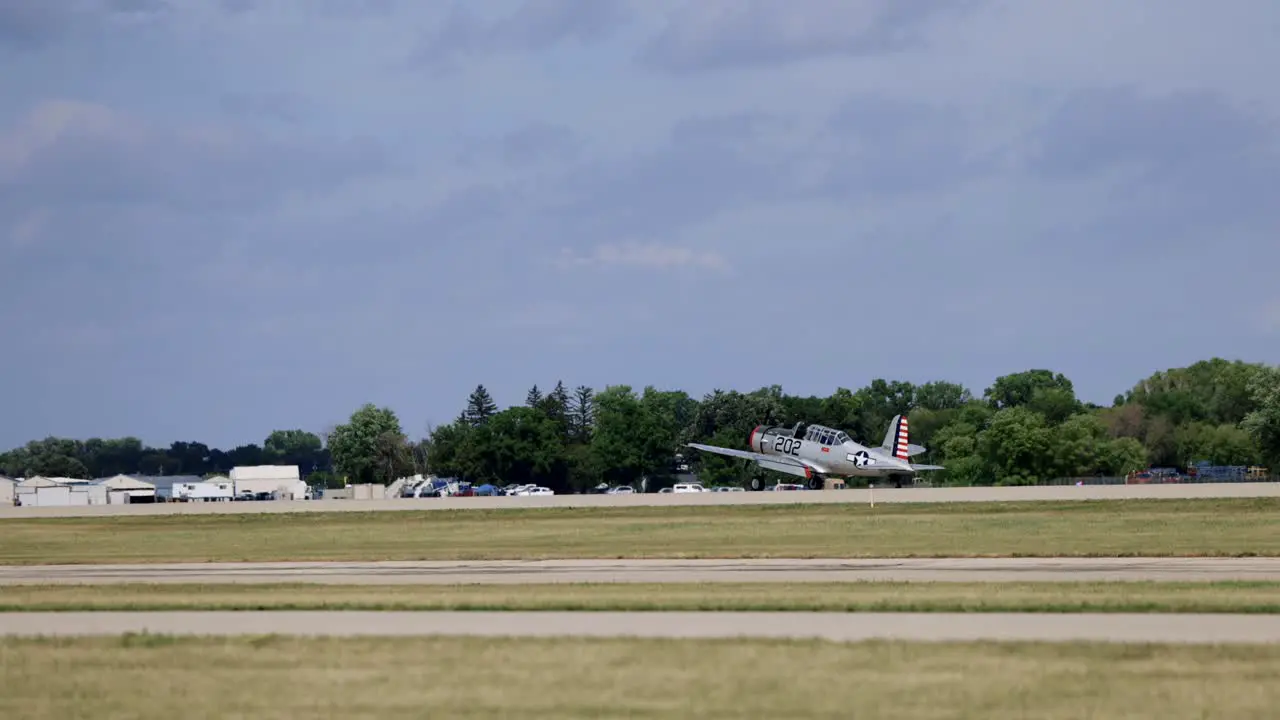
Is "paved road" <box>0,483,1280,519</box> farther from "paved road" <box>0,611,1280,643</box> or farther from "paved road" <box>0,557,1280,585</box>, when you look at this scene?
"paved road" <box>0,611,1280,643</box>

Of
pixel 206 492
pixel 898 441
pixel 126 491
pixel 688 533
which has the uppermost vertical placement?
pixel 898 441

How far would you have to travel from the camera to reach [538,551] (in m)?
38.0

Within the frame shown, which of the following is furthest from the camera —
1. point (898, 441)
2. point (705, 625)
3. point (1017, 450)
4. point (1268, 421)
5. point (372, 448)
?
point (372, 448)

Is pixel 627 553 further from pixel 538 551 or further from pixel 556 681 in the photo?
pixel 556 681

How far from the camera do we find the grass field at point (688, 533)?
3534 centimetres

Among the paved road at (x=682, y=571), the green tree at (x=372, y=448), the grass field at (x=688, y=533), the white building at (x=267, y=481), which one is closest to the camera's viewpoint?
the paved road at (x=682, y=571)

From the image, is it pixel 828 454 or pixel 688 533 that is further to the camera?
pixel 828 454

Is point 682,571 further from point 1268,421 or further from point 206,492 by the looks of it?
point 206,492

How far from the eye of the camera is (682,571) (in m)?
28.3

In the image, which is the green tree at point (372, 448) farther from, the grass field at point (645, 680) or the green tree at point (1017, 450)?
the grass field at point (645, 680)

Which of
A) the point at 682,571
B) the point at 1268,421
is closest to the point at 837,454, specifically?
the point at 1268,421

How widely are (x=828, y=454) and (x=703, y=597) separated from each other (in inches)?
2054

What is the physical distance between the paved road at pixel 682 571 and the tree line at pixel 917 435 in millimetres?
68120

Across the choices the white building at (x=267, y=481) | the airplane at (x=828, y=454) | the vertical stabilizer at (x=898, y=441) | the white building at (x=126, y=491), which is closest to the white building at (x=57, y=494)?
the white building at (x=126, y=491)
